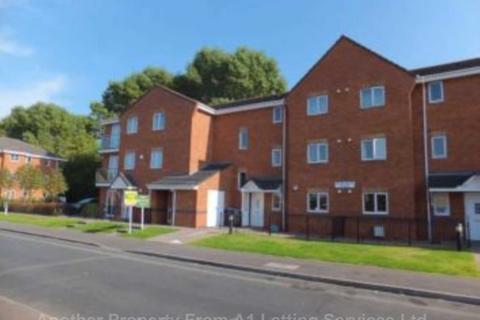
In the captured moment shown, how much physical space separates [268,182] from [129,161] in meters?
13.0

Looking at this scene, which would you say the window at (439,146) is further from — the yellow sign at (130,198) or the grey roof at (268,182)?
the yellow sign at (130,198)

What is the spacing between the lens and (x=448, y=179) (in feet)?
65.8

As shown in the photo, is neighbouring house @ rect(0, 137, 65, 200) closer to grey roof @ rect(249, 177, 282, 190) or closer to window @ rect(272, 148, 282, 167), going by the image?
grey roof @ rect(249, 177, 282, 190)

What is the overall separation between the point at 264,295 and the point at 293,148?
55.5ft

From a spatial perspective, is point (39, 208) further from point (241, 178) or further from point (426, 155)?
point (426, 155)

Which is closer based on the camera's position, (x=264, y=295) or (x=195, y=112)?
(x=264, y=295)

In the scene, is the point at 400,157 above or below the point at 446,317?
above

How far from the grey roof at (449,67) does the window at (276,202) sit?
10982mm

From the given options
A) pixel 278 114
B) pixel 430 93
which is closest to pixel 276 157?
pixel 278 114

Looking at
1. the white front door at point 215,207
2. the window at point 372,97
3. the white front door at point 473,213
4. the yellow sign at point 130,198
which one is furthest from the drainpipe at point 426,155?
the yellow sign at point 130,198

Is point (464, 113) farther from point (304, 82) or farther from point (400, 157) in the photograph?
point (304, 82)

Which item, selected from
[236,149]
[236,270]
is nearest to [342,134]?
[236,149]

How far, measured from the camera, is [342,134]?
78.0 feet

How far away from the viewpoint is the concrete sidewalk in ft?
33.1
